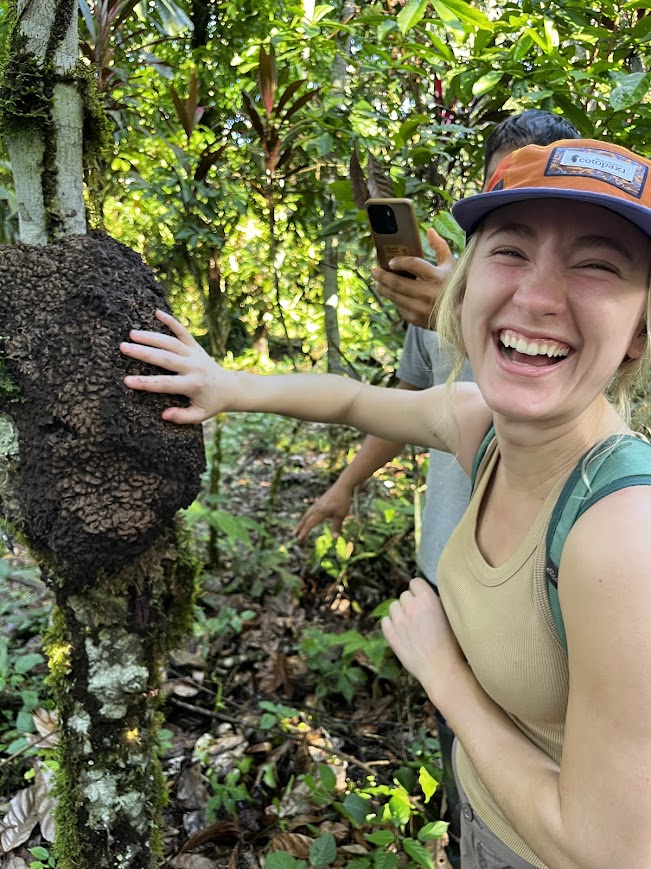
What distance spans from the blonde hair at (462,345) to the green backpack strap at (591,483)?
20 centimetres

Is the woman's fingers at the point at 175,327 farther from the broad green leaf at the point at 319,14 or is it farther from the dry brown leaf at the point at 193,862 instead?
the dry brown leaf at the point at 193,862

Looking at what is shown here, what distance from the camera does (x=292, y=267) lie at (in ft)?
12.6

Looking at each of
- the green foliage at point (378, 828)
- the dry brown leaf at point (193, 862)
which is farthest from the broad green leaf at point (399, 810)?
the dry brown leaf at point (193, 862)

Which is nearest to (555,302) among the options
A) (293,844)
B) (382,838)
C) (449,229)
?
(449,229)

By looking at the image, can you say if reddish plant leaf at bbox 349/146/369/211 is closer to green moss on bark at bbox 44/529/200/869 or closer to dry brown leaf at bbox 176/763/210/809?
green moss on bark at bbox 44/529/200/869

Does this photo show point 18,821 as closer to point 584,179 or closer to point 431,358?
point 431,358

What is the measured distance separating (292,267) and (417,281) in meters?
2.05

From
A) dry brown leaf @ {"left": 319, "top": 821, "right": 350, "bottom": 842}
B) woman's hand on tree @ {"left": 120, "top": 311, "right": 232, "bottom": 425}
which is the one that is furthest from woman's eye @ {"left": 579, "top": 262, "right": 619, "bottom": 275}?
dry brown leaf @ {"left": 319, "top": 821, "right": 350, "bottom": 842}

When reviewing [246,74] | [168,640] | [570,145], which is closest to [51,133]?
[570,145]

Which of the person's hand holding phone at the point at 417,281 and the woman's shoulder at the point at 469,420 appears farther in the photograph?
the person's hand holding phone at the point at 417,281

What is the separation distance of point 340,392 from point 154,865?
140cm

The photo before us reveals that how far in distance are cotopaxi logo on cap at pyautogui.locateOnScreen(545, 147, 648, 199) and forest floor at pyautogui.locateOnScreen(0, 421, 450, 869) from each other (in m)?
1.84

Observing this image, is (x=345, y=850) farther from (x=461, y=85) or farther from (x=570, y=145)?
(x=461, y=85)

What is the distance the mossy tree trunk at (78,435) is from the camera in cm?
127
